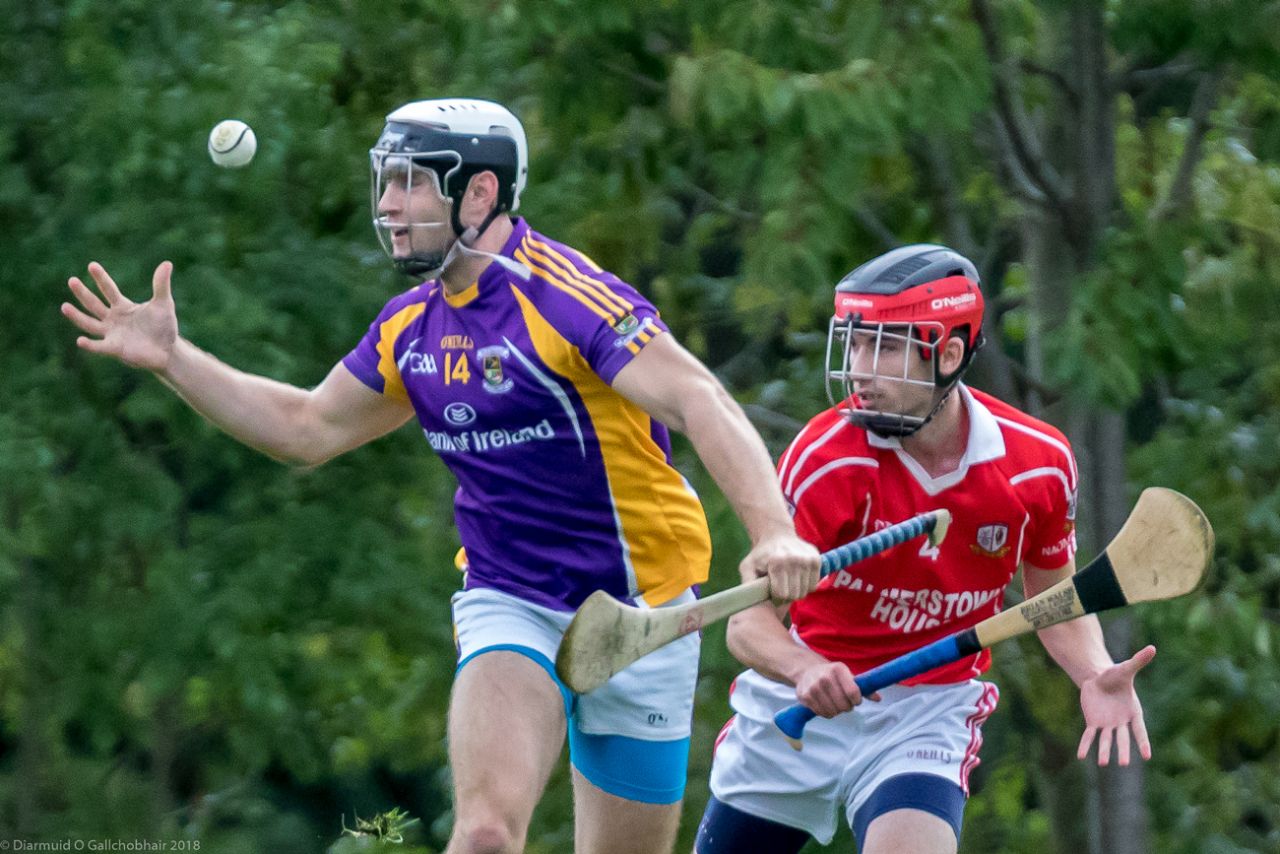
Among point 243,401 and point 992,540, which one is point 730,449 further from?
point 243,401

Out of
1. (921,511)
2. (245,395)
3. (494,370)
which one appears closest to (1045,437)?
(921,511)

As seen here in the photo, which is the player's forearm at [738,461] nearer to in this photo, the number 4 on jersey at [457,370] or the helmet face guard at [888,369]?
the helmet face guard at [888,369]

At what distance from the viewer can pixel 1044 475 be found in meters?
5.25

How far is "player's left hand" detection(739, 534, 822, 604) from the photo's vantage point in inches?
185

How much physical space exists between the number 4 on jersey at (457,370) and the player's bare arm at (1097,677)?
1.37 m

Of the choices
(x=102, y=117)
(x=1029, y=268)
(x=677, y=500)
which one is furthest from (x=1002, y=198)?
(x=677, y=500)

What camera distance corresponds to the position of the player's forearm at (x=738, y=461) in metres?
4.86

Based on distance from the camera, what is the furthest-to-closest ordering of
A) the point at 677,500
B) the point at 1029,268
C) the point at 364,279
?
the point at 364,279 < the point at 1029,268 < the point at 677,500

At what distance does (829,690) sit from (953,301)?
3.31 ft

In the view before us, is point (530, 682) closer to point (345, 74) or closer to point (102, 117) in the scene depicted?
point (102, 117)

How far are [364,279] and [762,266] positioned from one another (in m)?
3.52

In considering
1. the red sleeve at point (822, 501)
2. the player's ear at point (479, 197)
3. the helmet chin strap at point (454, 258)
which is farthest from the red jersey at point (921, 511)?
the player's ear at point (479, 197)

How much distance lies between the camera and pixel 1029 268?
10.1 m

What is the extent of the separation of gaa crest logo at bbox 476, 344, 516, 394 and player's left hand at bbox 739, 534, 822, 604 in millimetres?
850
